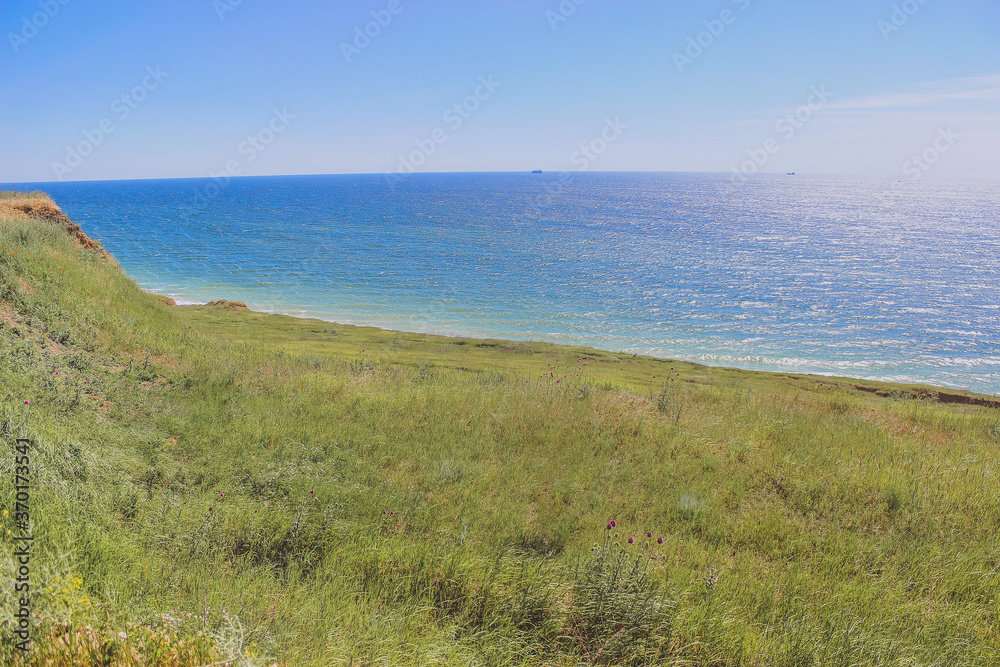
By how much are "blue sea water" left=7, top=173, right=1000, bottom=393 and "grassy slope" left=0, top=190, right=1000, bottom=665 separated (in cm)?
2302

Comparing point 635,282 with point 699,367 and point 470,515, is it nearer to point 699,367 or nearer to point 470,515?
point 699,367

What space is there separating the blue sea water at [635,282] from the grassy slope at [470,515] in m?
23.0

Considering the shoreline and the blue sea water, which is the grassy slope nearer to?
the shoreline

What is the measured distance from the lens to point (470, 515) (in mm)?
5926

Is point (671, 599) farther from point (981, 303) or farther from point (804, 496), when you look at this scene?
point (981, 303)

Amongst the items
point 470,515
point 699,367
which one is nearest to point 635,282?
point 699,367

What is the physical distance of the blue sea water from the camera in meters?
32.5

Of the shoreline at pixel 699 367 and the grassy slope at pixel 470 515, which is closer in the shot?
the grassy slope at pixel 470 515

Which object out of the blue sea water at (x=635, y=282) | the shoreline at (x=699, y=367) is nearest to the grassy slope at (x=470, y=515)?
the shoreline at (x=699, y=367)

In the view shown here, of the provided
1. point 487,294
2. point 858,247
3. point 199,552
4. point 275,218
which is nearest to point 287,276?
point 487,294

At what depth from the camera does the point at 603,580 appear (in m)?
4.49

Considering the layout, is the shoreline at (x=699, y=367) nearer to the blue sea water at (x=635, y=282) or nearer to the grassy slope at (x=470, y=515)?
the blue sea water at (x=635, y=282)

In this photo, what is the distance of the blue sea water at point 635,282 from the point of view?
107ft

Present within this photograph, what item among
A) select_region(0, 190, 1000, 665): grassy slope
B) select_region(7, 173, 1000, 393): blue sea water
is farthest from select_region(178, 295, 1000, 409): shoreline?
select_region(0, 190, 1000, 665): grassy slope
